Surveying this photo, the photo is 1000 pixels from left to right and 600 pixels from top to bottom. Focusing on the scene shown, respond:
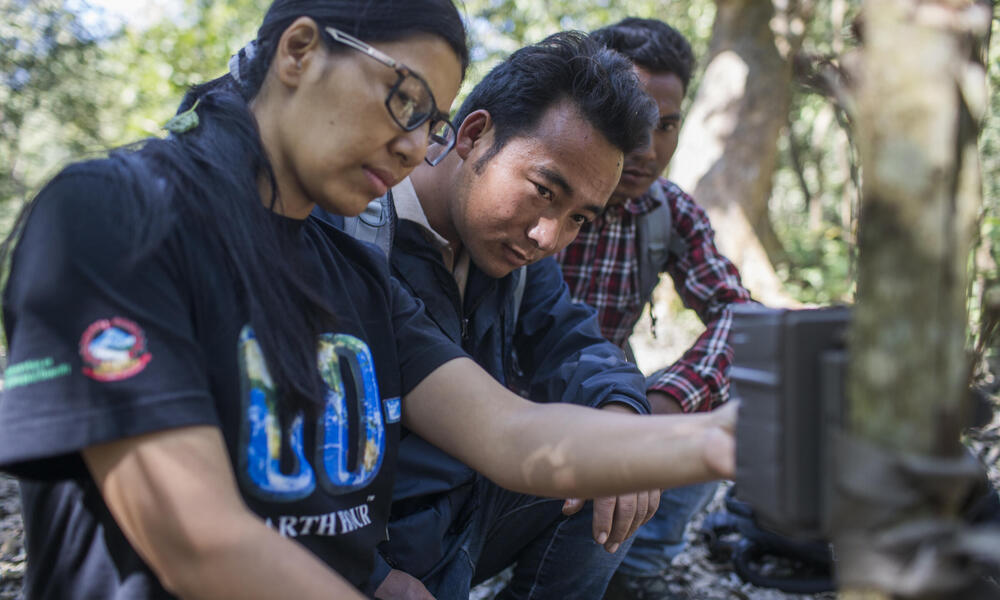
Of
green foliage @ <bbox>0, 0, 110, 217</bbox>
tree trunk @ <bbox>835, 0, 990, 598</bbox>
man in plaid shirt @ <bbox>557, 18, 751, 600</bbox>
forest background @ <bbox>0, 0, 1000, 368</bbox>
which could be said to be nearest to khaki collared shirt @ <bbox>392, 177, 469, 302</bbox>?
man in plaid shirt @ <bbox>557, 18, 751, 600</bbox>

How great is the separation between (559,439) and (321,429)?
0.54m

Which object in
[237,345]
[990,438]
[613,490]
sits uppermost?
[237,345]

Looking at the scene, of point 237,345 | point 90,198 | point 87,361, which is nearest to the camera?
point 87,361

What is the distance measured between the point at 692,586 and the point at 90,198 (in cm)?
305

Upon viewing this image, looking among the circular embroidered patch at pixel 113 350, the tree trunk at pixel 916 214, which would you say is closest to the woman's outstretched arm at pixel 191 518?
the circular embroidered patch at pixel 113 350

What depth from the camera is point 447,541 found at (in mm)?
2564

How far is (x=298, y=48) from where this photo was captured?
1.78 metres

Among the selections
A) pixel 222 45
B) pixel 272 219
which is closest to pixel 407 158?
pixel 272 219

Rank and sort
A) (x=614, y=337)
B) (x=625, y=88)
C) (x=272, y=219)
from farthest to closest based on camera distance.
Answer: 1. (x=614, y=337)
2. (x=625, y=88)
3. (x=272, y=219)

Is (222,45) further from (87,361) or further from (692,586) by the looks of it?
(87,361)

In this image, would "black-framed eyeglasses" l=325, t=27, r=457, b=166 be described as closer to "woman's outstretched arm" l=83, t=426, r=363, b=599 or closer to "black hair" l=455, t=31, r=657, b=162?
"woman's outstretched arm" l=83, t=426, r=363, b=599

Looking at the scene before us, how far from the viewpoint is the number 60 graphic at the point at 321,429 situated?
1632 millimetres

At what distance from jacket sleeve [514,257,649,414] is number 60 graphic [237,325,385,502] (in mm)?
918

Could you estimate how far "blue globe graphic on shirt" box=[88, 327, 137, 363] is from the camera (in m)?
1.35
